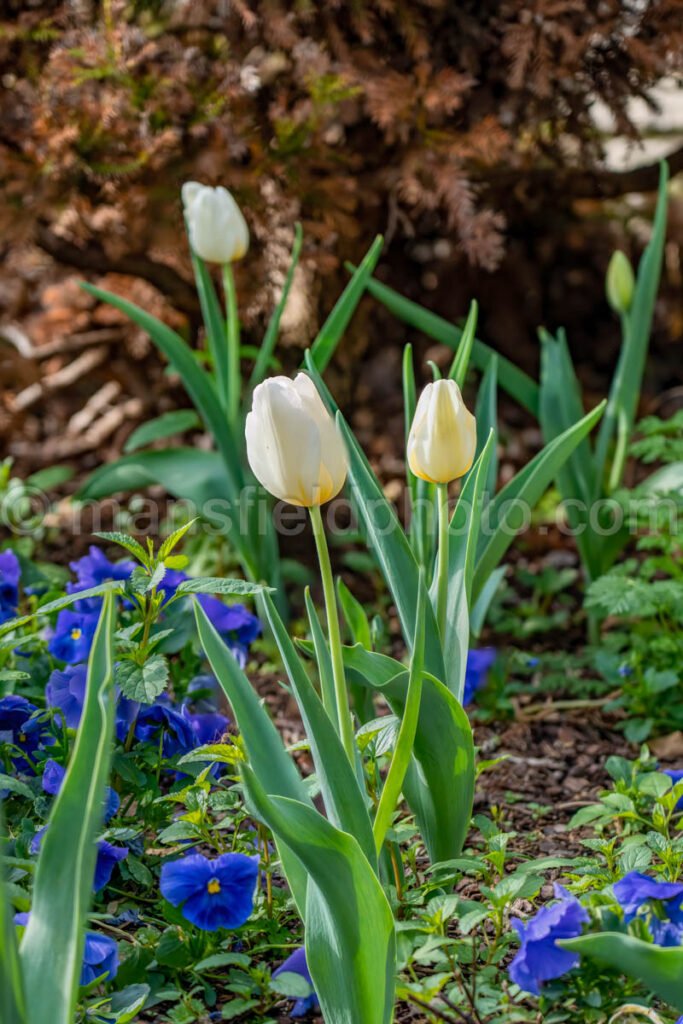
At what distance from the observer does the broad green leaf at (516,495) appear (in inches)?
63.1

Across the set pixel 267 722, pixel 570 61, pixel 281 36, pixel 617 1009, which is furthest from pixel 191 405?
pixel 617 1009

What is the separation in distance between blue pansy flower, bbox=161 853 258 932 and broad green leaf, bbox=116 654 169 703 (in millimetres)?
193

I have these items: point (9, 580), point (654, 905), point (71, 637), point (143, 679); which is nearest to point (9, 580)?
point (9, 580)

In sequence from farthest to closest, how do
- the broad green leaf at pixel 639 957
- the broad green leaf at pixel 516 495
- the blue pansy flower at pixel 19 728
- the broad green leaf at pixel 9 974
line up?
the broad green leaf at pixel 516 495 < the blue pansy flower at pixel 19 728 < the broad green leaf at pixel 639 957 < the broad green leaf at pixel 9 974

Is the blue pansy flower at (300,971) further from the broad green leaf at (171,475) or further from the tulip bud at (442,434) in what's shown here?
the broad green leaf at (171,475)

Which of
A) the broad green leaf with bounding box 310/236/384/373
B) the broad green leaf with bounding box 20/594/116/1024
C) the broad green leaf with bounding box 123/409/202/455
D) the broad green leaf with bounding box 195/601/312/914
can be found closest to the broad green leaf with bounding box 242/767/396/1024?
the broad green leaf with bounding box 195/601/312/914

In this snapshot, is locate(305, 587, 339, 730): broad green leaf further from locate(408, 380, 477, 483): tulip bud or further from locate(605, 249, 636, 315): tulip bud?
locate(605, 249, 636, 315): tulip bud

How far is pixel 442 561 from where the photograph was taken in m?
1.31

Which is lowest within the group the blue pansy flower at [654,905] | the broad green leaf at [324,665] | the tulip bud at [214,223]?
the blue pansy flower at [654,905]

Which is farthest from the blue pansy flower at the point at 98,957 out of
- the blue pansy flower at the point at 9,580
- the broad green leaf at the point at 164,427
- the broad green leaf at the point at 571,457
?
the broad green leaf at the point at 164,427

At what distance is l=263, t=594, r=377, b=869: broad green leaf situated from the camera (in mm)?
1072

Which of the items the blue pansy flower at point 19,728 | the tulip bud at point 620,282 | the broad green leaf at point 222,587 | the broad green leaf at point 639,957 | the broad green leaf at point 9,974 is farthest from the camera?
the tulip bud at point 620,282

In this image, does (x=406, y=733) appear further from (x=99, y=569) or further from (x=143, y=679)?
(x=99, y=569)

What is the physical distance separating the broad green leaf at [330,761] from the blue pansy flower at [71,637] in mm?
492
